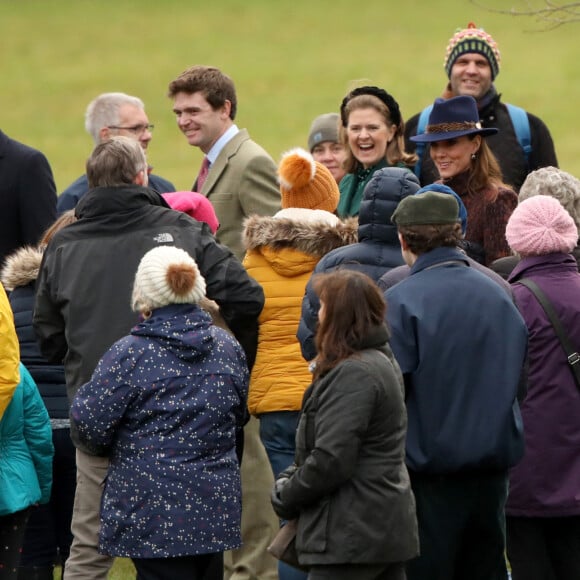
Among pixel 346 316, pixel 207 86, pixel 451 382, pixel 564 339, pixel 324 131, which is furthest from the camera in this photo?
pixel 324 131

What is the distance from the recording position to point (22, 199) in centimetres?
843

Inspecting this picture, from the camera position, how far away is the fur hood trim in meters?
6.59

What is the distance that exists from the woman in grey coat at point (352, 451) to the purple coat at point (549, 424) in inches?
46.8

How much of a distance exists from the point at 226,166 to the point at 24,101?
29090 millimetres

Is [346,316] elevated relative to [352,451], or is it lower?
elevated

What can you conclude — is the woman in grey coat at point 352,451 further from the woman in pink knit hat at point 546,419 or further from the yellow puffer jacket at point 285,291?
the yellow puffer jacket at point 285,291

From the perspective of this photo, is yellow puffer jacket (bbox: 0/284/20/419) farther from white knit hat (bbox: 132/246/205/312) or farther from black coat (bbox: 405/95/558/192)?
black coat (bbox: 405/95/558/192)

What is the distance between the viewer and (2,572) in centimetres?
642

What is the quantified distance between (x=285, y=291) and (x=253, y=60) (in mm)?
34637

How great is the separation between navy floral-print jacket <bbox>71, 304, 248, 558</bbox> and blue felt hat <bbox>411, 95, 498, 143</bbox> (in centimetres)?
215

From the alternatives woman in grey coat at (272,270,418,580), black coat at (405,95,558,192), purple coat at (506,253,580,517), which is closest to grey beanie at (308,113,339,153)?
black coat at (405,95,558,192)

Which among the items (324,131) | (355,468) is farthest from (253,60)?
(355,468)

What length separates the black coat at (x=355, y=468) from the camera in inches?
197

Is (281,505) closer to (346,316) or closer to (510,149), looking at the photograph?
(346,316)
